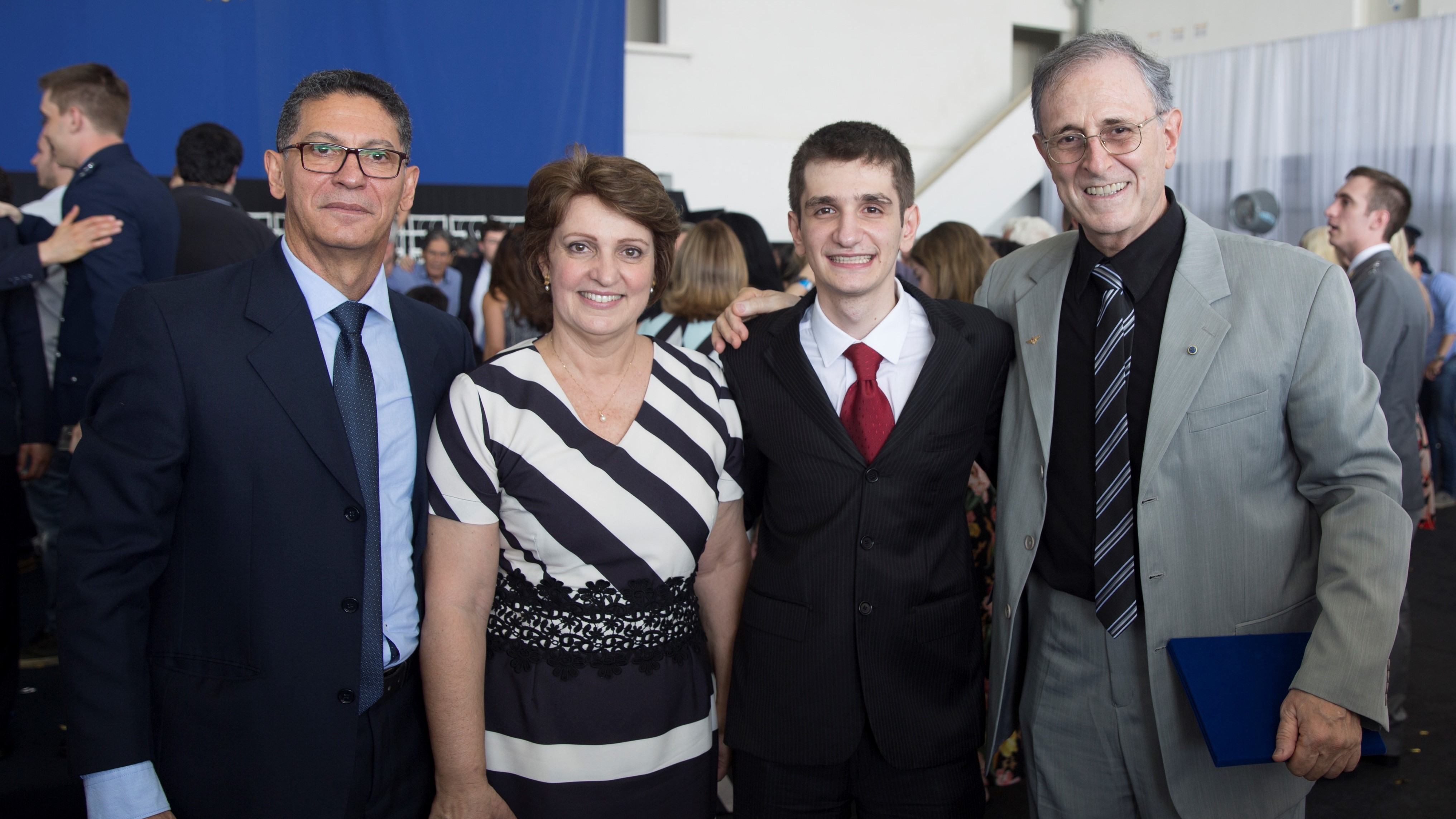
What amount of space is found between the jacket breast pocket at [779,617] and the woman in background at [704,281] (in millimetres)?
1668

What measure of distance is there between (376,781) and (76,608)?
52 centimetres

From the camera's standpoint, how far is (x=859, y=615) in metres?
1.71

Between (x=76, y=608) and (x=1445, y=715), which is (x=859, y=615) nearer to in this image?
(x=76, y=608)

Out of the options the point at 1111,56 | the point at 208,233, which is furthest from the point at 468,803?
the point at 208,233

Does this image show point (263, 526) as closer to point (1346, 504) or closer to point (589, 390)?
point (589, 390)

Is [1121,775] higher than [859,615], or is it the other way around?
[859,615]

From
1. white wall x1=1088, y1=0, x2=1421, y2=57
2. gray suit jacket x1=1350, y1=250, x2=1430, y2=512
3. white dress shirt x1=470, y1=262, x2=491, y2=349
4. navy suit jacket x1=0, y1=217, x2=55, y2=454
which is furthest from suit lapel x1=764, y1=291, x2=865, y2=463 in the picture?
white wall x1=1088, y1=0, x2=1421, y2=57

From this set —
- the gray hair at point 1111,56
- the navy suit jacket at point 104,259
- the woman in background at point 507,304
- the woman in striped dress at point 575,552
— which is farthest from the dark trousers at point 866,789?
the navy suit jacket at point 104,259

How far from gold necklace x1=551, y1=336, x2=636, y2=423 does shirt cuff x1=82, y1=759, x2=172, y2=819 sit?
0.87m

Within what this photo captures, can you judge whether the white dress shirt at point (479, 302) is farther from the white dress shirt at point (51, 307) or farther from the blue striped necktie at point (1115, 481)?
the blue striped necktie at point (1115, 481)

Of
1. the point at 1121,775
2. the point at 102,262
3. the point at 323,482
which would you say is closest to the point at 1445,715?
the point at 1121,775

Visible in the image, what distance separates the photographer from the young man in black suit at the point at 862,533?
172 centimetres

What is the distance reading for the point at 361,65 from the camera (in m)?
7.45

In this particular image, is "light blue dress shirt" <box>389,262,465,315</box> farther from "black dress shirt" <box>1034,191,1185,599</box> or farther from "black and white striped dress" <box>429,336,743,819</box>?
"black dress shirt" <box>1034,191,1185,599</box>
